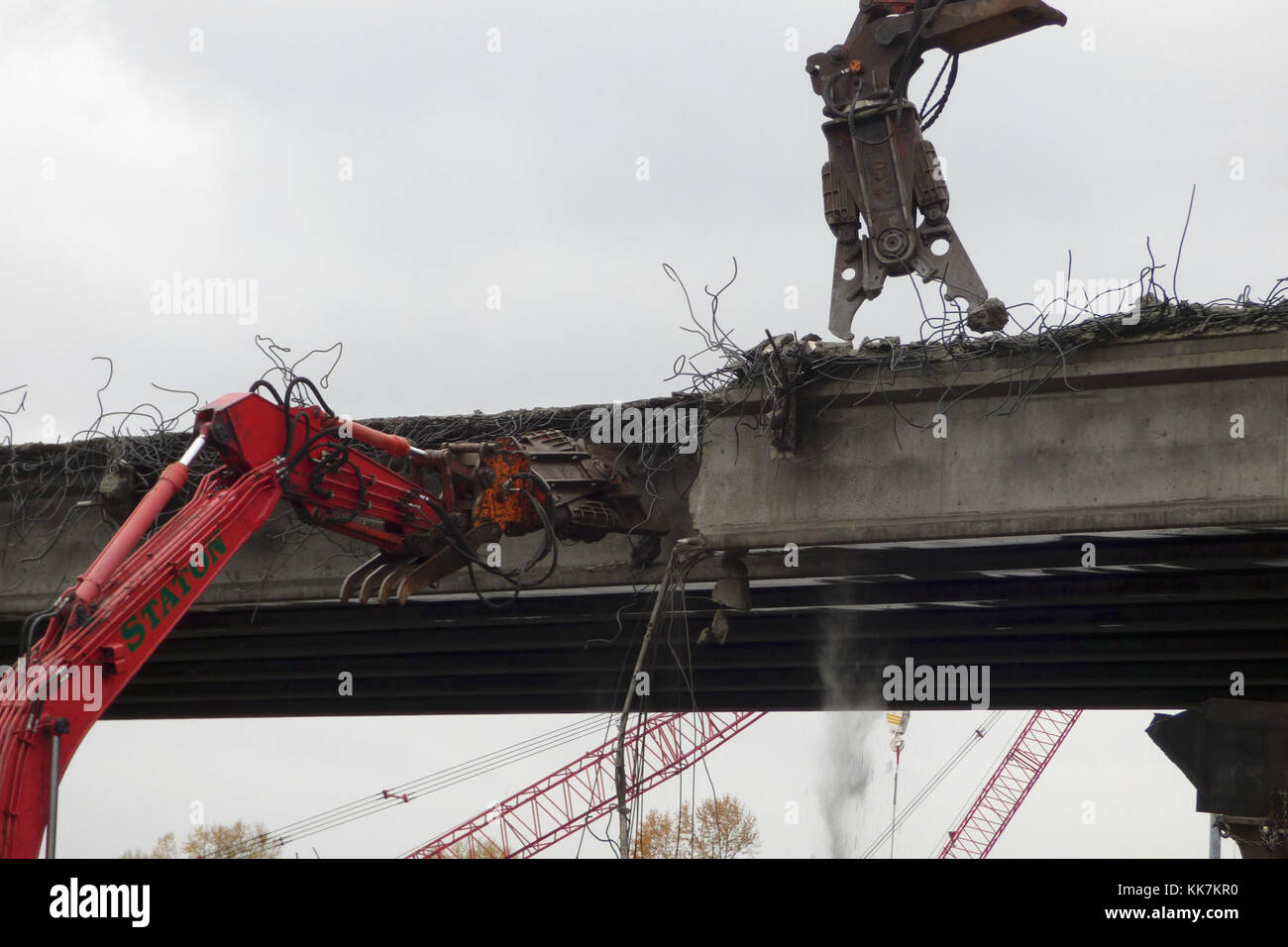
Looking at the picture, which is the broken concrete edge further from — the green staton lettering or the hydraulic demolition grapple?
the green staton lettering

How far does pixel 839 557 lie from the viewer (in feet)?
41.9

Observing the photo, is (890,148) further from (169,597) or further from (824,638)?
(169,597)

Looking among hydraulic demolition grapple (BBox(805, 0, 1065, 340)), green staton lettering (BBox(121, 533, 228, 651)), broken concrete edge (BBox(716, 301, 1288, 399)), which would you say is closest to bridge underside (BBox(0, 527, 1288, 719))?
broken concrete edge (BBox(716, 301, 1288, 399))

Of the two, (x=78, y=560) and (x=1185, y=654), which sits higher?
(x=78, y=560)

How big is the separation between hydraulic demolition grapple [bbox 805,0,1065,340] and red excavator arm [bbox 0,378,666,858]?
286 centimetres

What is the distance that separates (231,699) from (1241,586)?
12.5 m

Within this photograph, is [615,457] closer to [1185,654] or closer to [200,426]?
[200,426]

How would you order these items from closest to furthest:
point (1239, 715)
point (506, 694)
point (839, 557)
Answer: point (839, 557) < point (1239, 715) < point (506, 694)

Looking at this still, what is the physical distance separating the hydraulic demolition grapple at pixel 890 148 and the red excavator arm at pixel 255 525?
2.86 metres

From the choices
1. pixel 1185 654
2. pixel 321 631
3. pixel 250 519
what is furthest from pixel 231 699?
pixel 1185 654

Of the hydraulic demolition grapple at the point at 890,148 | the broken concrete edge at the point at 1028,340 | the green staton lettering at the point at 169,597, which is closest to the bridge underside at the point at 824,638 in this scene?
the broken concrete edge at the point at 1028,340

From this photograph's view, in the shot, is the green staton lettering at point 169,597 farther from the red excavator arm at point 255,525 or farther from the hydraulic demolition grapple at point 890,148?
the hydraulic demolition grapple at point 890,148

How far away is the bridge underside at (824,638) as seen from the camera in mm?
12938

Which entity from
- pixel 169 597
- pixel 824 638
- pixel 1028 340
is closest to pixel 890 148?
pixel 1028 340
